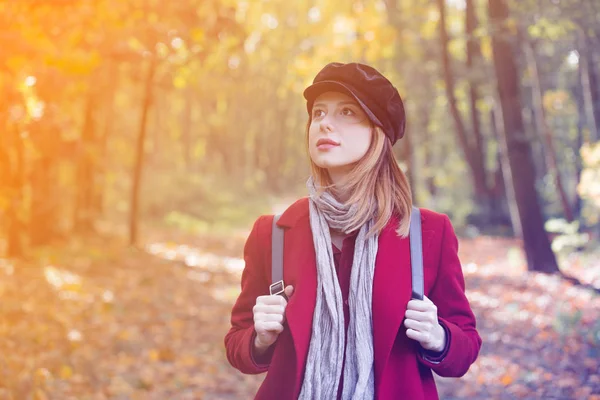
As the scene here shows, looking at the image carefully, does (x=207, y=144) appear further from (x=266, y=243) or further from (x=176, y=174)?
(x=266, y=243)

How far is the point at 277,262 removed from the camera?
2.28 metres

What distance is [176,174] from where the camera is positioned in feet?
106

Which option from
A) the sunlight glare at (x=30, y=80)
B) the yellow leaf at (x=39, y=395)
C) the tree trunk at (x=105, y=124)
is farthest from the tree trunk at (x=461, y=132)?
the yellow leaf at (x=39, y=395)

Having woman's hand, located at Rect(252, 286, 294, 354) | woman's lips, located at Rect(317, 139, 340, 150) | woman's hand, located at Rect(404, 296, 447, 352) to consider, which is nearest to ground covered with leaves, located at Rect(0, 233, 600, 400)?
woman's hand, located at Rect(252, 286, 294, 354)

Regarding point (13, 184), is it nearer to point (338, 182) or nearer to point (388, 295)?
point (338, 182)

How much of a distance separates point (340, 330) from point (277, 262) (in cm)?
32

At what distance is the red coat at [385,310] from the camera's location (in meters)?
2.14

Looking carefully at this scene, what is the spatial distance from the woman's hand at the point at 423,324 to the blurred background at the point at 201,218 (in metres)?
4.46

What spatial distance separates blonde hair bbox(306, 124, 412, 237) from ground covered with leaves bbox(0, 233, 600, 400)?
4368mm

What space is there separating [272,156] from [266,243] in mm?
48438

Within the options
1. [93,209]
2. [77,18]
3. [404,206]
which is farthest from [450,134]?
[404,206]

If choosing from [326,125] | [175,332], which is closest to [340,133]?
[326,125]

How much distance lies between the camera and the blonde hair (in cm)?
220

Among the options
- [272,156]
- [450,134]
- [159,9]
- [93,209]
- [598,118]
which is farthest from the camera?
[272,156]
